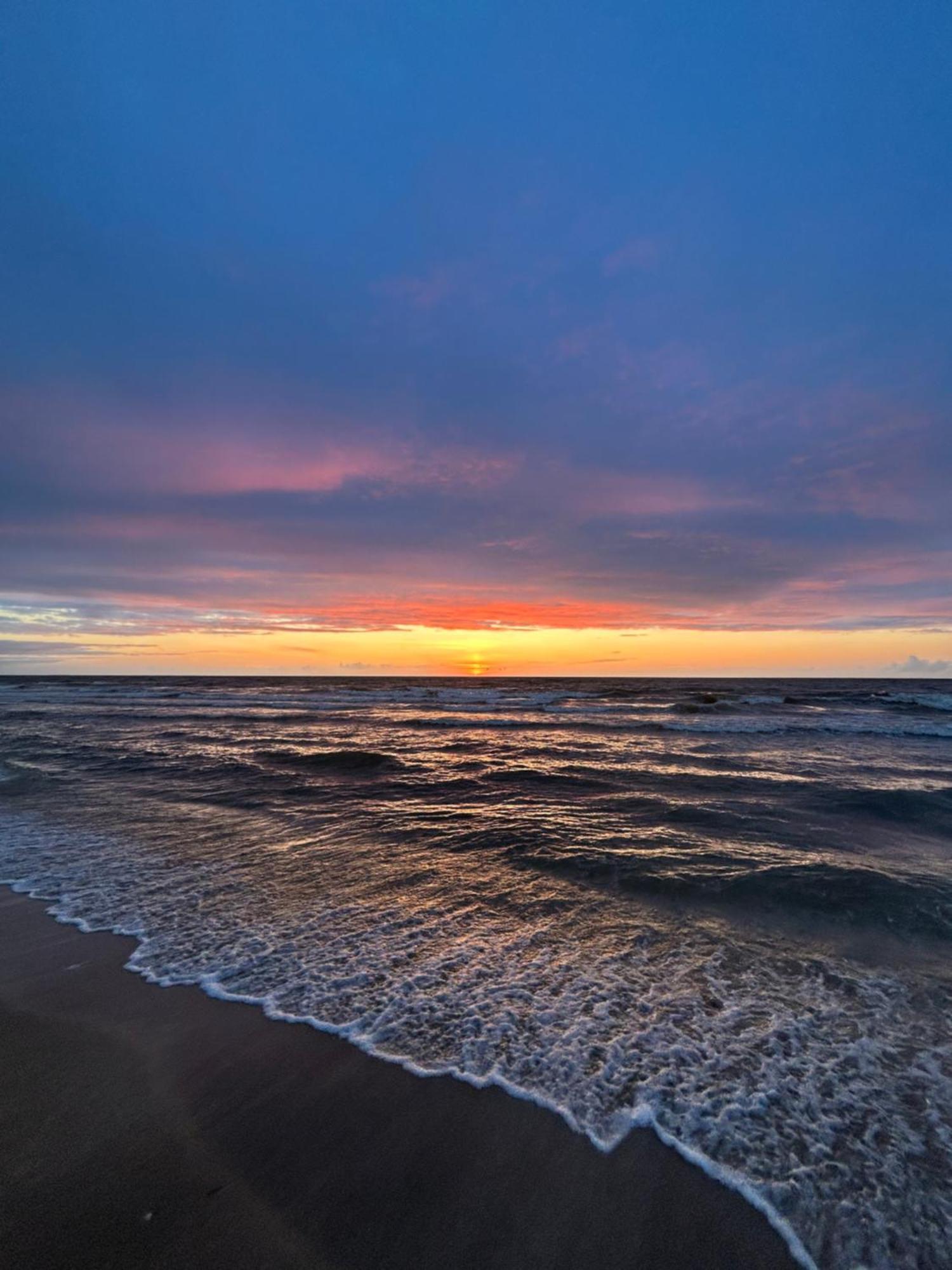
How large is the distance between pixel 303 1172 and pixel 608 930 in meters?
3.95

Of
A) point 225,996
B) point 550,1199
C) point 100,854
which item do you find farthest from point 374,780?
point 550,1199

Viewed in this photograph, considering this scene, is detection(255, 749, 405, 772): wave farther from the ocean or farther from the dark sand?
the dark sand

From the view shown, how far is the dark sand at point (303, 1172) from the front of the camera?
2.66 m

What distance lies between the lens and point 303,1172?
308cm

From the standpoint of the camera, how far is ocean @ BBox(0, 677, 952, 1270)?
342cm

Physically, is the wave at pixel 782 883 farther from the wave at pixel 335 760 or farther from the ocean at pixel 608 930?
the wave at pixel 335 760

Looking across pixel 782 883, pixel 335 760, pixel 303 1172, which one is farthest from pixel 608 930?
pixel 335 760

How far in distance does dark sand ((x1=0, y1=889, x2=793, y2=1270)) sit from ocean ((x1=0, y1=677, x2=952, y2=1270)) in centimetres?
25

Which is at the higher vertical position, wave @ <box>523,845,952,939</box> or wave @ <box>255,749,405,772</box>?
wave @ <box>523,845,952,939</box>

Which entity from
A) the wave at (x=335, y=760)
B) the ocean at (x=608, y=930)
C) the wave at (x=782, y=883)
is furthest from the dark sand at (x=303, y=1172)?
the wave at (x=335, y=760)

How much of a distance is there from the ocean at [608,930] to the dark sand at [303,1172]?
0.25 meters

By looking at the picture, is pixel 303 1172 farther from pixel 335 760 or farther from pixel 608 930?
pixel 335 760

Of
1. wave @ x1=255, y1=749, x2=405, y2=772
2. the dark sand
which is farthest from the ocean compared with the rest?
wave @ x1=255, y1=749, x2=405, y2=772

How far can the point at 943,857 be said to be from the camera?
8.42 metres
